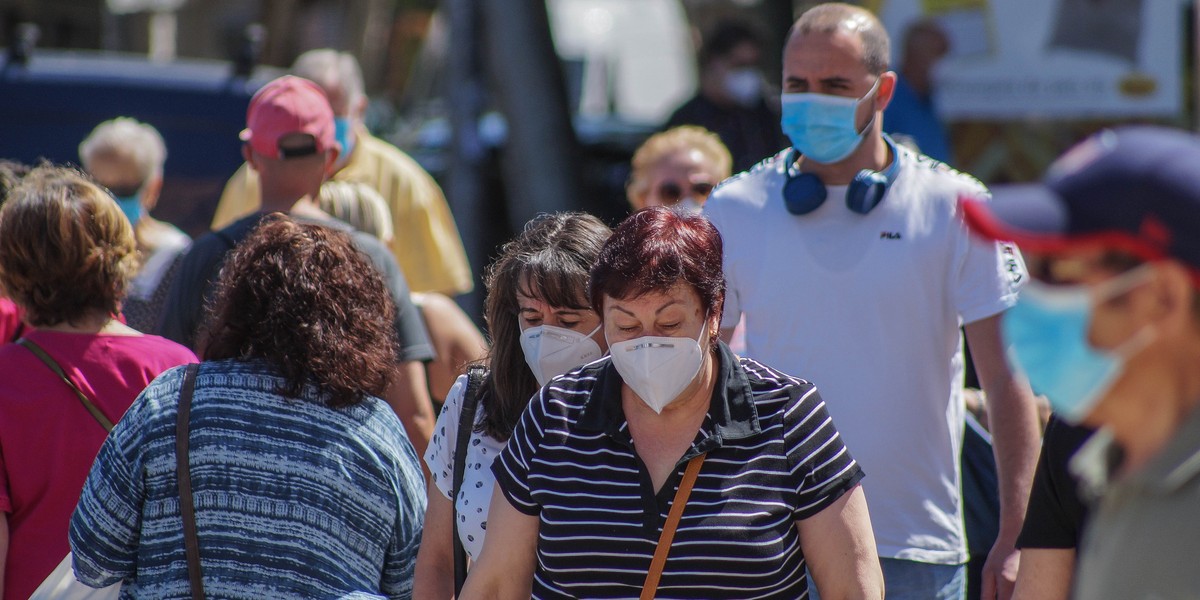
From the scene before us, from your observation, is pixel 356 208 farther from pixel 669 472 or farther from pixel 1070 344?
pixel 1070 344

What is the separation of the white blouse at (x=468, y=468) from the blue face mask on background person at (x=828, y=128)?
3.43ft

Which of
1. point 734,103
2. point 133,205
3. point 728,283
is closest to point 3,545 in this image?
point 728,283

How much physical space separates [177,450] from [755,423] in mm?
1145

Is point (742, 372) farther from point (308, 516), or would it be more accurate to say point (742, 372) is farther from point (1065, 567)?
point (308, 516)

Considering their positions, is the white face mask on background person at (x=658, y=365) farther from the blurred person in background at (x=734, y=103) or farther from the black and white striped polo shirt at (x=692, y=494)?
the blurred person in background at (x=734, y=103)

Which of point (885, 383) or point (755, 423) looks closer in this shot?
point (755, 423)

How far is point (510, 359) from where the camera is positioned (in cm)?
295

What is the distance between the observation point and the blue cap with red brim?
1.32 metres

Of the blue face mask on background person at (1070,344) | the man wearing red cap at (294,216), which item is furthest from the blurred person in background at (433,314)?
the blue face mask on background person at (1070,344)

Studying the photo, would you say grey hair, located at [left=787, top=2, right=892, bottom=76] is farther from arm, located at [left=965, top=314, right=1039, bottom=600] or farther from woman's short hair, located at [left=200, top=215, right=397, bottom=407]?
woman's short hair, located at [left=200, top=215, right=397, bottom=407]

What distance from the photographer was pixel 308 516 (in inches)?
103

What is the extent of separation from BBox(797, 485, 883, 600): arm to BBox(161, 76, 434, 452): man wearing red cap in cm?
140

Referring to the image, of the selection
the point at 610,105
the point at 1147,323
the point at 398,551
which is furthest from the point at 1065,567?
the point at 610,105

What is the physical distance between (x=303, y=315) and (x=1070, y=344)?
5.72 ft
